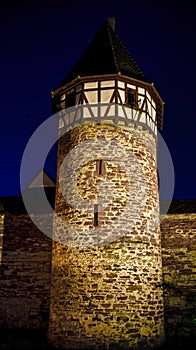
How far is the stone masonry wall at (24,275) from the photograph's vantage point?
46.5 ft

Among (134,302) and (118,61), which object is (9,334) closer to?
(134,302)

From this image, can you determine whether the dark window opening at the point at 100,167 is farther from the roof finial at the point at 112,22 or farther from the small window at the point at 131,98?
the roof finial at the point at 112,22

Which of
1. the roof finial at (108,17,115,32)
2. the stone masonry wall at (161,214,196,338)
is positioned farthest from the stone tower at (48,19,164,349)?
the roof finial at (108,17,115,32)

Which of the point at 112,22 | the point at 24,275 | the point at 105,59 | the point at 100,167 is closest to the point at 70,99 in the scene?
the point at 105,59

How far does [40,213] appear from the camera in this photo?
15.4 metres

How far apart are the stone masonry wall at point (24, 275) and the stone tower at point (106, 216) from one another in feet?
6.91

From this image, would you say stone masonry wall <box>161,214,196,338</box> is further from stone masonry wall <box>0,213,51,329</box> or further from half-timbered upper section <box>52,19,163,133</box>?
stone masonry wall <box>0,213,51,329</box>


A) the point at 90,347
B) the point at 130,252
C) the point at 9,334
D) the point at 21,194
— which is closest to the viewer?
the point at 90,347

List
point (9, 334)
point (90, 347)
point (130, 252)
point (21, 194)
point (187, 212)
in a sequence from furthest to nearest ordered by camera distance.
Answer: point (21, 194) < point (187, 212) < point (9, 334) < point (130, 252) < point (90, 347)

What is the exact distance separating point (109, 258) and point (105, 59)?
8173mm

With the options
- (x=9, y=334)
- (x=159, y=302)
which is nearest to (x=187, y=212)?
(x=159, y=302)

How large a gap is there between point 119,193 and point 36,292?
5.79 m

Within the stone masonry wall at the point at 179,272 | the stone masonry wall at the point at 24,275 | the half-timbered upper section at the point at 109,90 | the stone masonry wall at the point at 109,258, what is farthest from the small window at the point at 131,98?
the stone masonry wall at the point at 24,275

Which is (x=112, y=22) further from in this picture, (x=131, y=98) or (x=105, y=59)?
(x=131, y=98)
